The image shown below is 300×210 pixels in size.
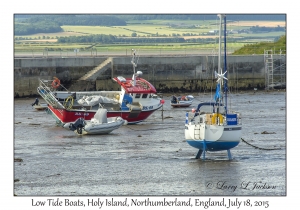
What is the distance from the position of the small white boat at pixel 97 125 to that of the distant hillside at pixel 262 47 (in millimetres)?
34261

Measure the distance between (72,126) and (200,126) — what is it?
1170 cm

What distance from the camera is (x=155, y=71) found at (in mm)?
67625

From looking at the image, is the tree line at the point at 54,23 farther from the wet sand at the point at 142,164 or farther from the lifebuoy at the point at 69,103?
the wet sand at the point at 142,164

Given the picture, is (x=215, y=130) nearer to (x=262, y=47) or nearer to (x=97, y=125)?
(x=97, y=125)

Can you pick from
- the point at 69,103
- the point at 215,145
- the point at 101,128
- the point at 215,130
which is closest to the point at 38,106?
the point at 69,103

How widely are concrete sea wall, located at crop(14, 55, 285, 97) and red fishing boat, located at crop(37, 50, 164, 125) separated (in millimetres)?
14675

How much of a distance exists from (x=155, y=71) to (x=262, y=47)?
1509 cm

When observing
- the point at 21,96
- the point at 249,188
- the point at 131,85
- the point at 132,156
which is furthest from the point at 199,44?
the point at 249,188

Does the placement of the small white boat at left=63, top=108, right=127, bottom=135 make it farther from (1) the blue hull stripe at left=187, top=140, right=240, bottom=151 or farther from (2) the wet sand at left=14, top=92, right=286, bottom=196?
(1) the blue hull stripe at left=187, top=140, right=240, bottom=151

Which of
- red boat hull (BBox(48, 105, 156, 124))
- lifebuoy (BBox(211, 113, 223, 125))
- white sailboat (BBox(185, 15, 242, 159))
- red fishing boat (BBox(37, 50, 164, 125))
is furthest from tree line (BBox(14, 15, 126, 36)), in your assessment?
lifebuoy (BBox(211, 113, 223, 125))

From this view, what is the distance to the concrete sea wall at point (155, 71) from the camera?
64.2 meters

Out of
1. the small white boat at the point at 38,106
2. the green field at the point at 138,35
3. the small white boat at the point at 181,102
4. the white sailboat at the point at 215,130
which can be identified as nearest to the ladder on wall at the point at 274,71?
the green field at the point at 138,35

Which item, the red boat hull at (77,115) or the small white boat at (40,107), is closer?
the red boat hull at (77,115)

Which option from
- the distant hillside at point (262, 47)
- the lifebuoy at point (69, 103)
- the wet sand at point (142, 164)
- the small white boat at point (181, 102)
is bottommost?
the wet sand at point (142, 164)
